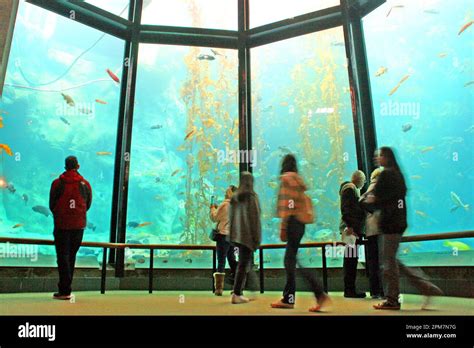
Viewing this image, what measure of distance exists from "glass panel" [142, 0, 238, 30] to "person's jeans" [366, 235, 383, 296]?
5096mm

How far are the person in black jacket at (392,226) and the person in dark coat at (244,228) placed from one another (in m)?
1.28

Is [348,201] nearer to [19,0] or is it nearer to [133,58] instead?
[133,58]

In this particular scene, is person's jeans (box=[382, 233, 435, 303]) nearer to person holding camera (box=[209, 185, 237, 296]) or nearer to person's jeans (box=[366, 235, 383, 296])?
person's jeans (box=[366, 235, 383, 296])

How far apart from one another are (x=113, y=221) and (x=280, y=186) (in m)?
4.37

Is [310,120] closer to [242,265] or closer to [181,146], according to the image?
[181,146]

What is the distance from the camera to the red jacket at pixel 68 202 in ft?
14.5

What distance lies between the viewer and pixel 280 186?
359 centimetres

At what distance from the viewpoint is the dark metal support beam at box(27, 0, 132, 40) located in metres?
6.55

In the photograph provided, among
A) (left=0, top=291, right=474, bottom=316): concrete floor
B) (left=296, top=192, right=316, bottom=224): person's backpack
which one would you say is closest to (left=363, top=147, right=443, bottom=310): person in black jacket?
(left=0, top=291, right=474, bottom=316): concrete floor

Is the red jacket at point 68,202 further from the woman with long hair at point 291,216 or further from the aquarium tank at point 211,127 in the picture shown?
the aquarium tank at point 211,127

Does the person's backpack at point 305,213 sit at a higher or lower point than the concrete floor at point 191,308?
higher

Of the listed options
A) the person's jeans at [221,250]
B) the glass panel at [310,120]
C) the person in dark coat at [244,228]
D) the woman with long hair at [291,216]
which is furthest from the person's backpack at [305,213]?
the glass panel at [310,120]

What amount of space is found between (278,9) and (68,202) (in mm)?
7880
